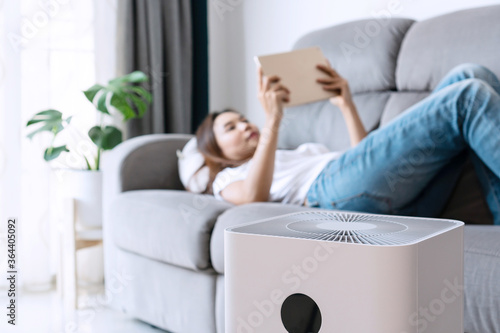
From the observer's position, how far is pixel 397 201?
1343mm

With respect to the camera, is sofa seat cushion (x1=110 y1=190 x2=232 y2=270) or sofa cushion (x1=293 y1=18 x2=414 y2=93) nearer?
sofa seat cushion (x1=110 y1=190 x2=232 y2=270)

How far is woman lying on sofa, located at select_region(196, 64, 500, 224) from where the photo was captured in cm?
118

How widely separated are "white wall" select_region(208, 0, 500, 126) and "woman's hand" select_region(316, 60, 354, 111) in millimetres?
646

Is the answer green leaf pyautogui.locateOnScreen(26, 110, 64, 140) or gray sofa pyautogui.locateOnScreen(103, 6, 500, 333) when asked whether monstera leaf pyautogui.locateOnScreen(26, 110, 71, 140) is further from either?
gray sofa pyautogui.locateOnScreen(103, 6, 500, 333)

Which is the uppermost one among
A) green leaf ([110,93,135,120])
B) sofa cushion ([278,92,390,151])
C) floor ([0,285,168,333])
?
green leaf ([110,93,135,120])

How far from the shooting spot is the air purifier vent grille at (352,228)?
2.17 ft

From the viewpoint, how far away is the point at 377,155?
1.31 metres

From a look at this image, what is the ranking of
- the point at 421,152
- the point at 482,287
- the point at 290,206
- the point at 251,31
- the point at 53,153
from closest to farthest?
the point at 482,287 < the point at 421,152 < the point at 290,206 < the point at 53,153 < the point at 251,31

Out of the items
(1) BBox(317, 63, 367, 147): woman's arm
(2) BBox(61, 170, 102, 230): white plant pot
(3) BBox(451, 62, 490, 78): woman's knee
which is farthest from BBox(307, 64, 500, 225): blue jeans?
(2) BBox(61, 170, 102, 230): white plant pot

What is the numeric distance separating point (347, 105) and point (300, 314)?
1.31 metres

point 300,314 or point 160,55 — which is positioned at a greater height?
point 160,55

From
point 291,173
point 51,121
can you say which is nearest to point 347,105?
point 291,173

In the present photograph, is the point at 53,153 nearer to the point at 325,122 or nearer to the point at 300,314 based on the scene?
the point at 325,122

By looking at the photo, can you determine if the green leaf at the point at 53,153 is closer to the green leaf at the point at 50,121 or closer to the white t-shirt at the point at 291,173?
the green leaf at the point at 50,121
